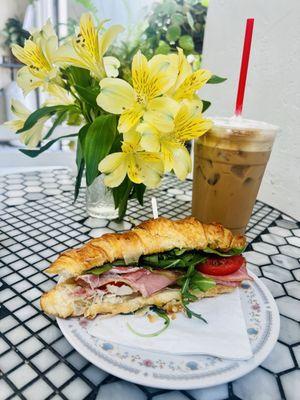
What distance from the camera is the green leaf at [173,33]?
2428 mm

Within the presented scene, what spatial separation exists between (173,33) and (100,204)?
78.0 inches

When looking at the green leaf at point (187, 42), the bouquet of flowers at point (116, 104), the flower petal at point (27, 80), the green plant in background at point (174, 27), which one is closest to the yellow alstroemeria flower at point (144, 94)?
the bouquet of flowers at point (116, 104)

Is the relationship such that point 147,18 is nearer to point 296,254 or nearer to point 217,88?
point 217,88

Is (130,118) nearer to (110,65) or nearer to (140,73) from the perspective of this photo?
(140,73)

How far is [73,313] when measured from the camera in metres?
0.50

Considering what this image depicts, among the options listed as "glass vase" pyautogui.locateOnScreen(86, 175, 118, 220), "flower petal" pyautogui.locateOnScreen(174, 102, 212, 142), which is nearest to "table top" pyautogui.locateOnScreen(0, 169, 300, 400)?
"glass vase" pyautogui.locateOnScreen(86, 175, 118, 220)

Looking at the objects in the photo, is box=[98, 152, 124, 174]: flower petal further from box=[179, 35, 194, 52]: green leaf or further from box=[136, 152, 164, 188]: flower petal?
box=[179, 35, 194, 52]: green leaf

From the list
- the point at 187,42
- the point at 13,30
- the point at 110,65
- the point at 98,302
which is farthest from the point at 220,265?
the point at 13,30

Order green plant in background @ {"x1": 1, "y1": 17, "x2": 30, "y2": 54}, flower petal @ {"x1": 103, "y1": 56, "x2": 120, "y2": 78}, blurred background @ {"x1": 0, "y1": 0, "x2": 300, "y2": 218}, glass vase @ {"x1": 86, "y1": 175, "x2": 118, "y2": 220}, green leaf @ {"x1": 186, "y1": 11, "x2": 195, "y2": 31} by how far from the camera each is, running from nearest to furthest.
Result: flower petal @ {"x1": 103, "y1": 56, "x2": 120, "y2": 78} < glass vase @ {"x1": 86, "y1": 175, "x2": 118, "y2": 220} < blurred background @ {"x1": 0, "y1": 0, "x2": 300, "y2": 218} < green leaf @ {"x1": 186, "y1": 11, "x2": 195, "y2": 31} < green plant in background @ {"x1": 1, "y1": 17, "x2": 30, "y2": 54}

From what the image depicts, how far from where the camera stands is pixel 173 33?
2.45 m

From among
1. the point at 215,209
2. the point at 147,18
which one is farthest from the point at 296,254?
the point at 147,18

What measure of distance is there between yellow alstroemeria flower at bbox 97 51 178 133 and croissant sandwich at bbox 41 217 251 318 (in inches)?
8.0

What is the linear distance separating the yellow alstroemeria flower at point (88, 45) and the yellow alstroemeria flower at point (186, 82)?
149 mm

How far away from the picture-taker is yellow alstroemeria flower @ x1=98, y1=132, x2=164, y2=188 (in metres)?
0.66
